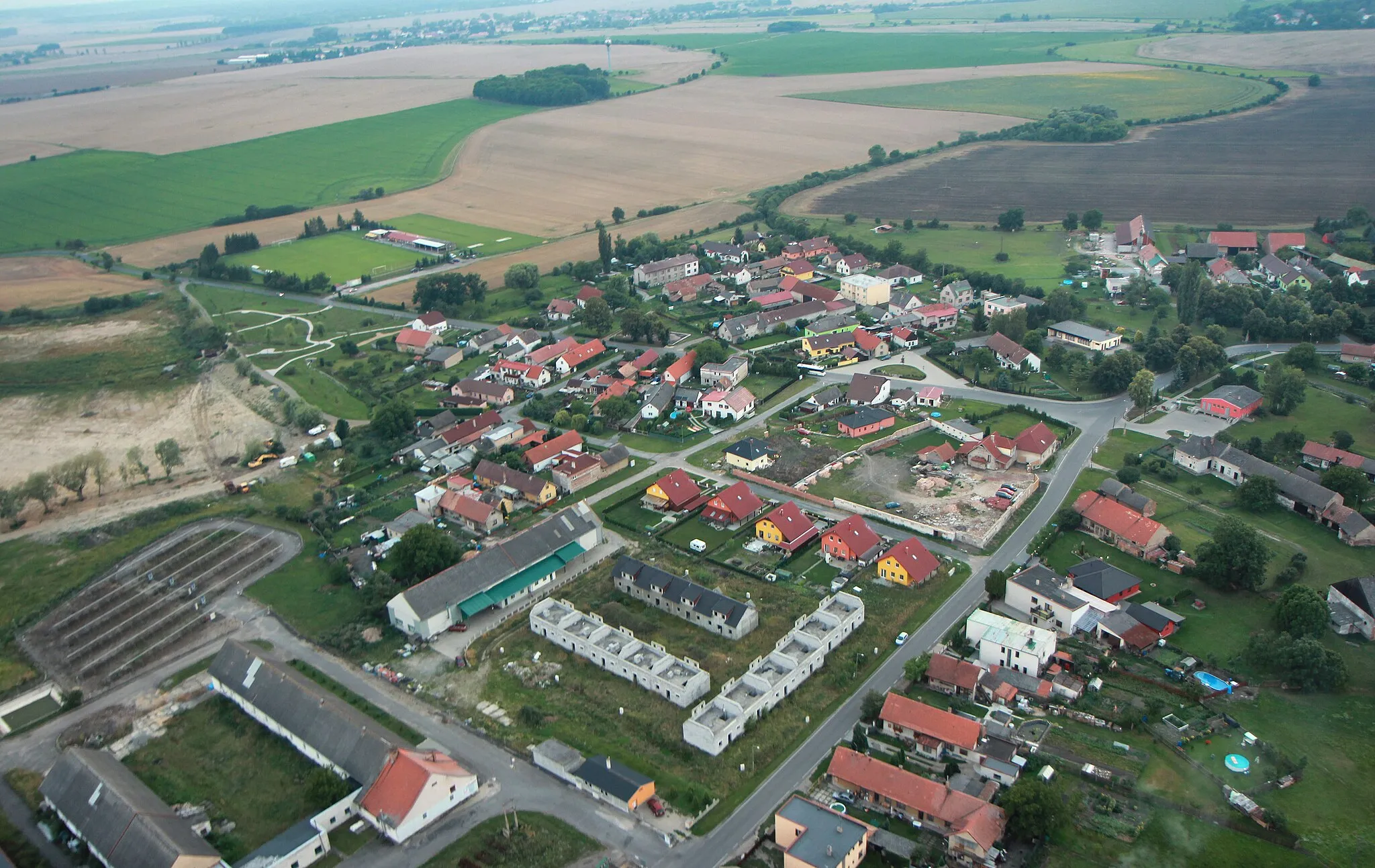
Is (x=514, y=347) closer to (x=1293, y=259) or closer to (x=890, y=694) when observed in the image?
(x=890, y=694)

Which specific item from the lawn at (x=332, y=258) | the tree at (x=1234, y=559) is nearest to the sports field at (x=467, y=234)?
the lawn at (x=332, y=258)

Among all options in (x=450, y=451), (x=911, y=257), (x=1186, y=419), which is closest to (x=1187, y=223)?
(x=911, y=257)

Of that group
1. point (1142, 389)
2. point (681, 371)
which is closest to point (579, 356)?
point (681, 371)

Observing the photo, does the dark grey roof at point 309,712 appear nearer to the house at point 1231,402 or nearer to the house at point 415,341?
the house at point 415,341

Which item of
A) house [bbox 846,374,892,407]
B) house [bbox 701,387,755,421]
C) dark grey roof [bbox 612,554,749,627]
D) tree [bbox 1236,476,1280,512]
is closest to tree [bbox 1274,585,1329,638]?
tree [bbox 1236,476,1280,512]

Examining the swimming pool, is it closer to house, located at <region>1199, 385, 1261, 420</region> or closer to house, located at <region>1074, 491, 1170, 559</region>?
house, located at <region>1074, 491, 1170, 559</region>

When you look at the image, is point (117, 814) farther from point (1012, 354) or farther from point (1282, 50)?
point (1282, 50)
